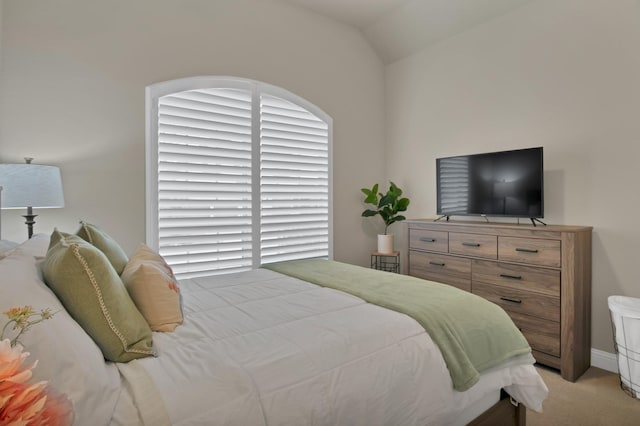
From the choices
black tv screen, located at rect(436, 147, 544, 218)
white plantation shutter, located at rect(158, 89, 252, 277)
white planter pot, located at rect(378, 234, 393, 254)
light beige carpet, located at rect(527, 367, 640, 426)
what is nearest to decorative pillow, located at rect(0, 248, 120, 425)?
white plantation shutter, located at rect(158, 89, 252, 277)

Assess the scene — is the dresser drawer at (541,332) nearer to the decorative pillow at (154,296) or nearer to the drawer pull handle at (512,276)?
the drawer pull handle at (512,276)

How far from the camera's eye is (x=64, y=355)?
0.81 metres

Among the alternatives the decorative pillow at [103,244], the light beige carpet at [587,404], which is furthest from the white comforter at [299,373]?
the light beige carpet at [587,404]

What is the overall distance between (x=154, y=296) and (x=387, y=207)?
294cm

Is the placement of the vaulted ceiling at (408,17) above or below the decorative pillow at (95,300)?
above

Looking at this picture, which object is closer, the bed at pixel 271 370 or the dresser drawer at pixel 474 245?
the bed at pixel 271 370

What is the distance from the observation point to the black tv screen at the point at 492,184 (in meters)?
2.78

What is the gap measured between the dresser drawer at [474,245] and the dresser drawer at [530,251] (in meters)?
0.06

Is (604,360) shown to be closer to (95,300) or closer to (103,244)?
(95,300)

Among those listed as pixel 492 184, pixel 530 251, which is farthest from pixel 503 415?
pixel 492 184

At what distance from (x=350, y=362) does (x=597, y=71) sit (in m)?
2.94

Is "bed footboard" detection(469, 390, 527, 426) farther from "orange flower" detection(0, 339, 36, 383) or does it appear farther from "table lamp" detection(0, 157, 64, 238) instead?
"table lamp" detection(0, 157, 64, 238)

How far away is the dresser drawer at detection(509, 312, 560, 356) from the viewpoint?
8.11 ft

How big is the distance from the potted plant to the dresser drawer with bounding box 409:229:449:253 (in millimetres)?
398
